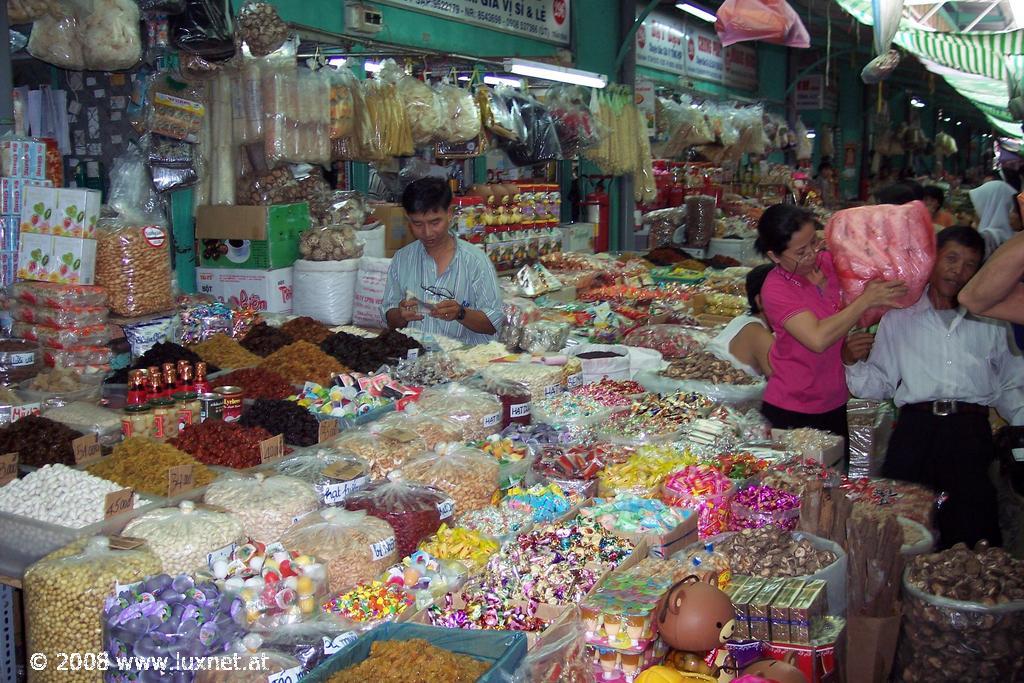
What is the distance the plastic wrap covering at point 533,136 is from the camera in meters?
6.72

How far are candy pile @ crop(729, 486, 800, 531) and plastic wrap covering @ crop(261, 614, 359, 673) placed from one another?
1.22 meters

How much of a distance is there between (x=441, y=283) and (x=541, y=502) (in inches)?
73.6

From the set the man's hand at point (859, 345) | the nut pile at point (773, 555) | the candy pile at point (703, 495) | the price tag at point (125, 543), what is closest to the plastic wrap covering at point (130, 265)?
the price tag at point (125, 543)

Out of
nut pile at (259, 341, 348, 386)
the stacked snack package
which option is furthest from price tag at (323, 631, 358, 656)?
the stacked snack package

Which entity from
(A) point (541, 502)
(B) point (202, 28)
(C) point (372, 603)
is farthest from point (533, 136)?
(C) point (372, 603)

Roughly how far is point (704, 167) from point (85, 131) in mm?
6821

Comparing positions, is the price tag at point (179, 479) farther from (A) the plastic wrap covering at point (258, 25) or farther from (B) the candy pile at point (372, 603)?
(A) the plastic wrap covering at point (258, 25)

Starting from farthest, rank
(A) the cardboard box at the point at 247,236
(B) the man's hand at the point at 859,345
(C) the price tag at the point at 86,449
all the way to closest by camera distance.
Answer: (A) the cardboard box at the point at 247,236, (B) the man's hand at the point at 859,345, (C) the price tag at the point at 86,449

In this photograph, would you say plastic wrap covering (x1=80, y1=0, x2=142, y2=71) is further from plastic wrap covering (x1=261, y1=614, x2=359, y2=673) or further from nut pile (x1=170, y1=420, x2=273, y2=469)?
plastic wrap covering (x1=261, y1=614, x2=359, y2=673)

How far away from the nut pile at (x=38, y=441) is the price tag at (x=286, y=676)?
4.31ft

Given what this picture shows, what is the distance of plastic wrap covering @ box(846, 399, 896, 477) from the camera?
4227 mm

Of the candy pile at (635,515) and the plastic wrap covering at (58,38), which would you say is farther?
the plastic wrap covering at (58,38)

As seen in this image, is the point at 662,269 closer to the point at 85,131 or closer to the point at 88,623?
the point at 85,131

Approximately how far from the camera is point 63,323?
3.77m
